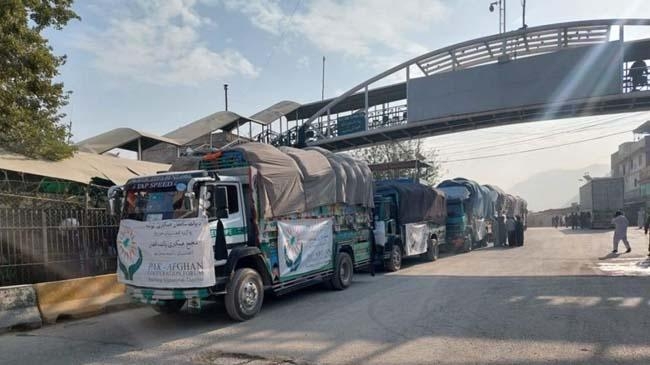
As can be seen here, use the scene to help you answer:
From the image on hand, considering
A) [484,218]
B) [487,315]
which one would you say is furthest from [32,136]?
[484,218]

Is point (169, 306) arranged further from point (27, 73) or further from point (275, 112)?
point (275, 112)

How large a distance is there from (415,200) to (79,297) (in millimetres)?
10728

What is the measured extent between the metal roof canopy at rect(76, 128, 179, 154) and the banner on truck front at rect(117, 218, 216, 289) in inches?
537

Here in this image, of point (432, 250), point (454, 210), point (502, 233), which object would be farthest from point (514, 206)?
point (432, 250)

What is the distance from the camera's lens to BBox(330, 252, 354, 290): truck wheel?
1138cm

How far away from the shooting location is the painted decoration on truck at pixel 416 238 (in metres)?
16.1

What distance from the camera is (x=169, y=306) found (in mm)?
8727

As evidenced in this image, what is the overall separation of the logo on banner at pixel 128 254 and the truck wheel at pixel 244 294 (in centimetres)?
155

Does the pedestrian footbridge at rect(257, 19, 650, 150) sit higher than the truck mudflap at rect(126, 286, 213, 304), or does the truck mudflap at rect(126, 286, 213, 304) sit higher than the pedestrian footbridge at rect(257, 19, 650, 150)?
the pedestrian footbridge at rect(257, 19, 650, 150)

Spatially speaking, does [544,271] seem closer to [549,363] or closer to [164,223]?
→ [549,363]

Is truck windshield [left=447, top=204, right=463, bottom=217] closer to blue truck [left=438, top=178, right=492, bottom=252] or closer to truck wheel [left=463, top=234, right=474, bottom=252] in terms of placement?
blue truck [left=438, top=178, right=492, bottom=252]

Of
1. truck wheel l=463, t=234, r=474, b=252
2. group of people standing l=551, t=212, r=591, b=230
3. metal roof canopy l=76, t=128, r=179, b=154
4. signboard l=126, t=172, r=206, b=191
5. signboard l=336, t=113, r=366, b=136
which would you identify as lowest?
group of people standing l=551, t=212, r=591, b=230

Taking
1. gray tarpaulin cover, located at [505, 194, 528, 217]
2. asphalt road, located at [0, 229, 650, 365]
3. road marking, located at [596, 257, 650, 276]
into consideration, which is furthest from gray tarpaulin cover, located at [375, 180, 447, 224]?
gray tarpaulin cover, located at [505, 194, 528, 217]

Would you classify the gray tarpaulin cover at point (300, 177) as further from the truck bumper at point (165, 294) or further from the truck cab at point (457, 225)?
the truck cab at point (457, 225)
